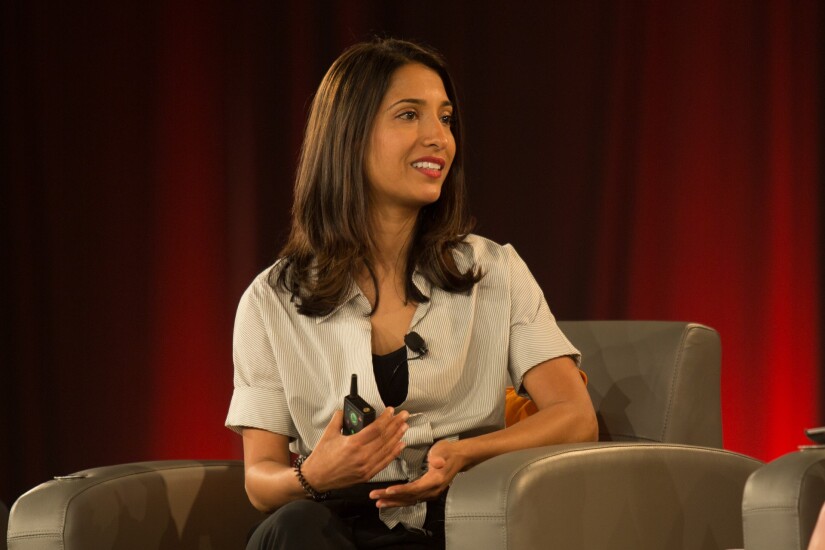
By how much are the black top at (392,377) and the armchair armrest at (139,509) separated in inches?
13.5

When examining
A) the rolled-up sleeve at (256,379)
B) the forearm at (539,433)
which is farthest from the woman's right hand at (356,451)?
→ the rolled-up sleeve at (256,379)

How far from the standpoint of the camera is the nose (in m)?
2.00

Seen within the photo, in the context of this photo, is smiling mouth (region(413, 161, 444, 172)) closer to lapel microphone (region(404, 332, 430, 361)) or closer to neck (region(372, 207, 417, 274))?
neck (region(372, 207, 417, 274))

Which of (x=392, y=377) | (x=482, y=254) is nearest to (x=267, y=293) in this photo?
(x=392, y=377)

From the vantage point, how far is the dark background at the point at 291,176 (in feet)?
10.6

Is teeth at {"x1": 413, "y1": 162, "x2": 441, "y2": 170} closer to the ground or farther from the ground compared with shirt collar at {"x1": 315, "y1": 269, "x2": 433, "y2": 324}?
farther from the ground

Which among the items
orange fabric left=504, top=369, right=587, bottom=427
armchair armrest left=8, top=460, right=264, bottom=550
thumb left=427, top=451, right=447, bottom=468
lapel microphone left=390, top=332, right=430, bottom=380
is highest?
lapel microphone left=390, top=332, right=430, bottom=380

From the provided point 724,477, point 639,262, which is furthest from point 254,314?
point 639,262

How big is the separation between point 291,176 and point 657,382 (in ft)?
5.80

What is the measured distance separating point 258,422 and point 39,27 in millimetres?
1992

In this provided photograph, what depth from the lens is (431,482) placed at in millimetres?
1705

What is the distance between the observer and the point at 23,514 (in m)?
1.86

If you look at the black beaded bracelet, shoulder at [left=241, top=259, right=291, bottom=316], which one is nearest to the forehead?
shoulder at [left=241, top=259, right=291, bottom=316]

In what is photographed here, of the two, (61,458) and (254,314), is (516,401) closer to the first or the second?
(254,314)
